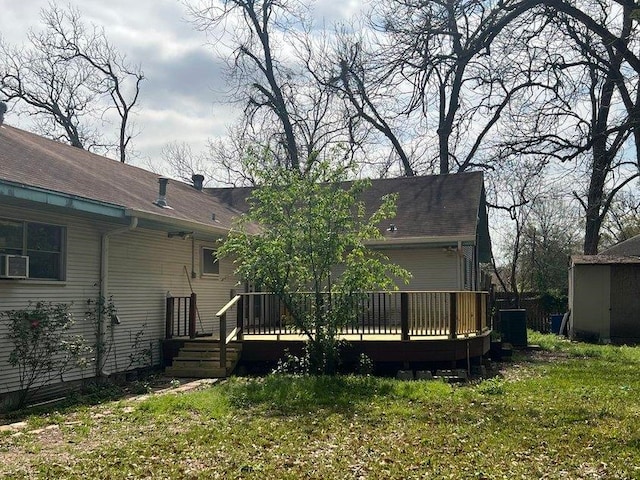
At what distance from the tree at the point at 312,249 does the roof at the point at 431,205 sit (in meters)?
5.29

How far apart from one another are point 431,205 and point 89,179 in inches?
360

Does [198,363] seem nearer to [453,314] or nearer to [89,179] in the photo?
[89,179]

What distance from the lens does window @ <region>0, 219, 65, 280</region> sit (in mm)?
8805

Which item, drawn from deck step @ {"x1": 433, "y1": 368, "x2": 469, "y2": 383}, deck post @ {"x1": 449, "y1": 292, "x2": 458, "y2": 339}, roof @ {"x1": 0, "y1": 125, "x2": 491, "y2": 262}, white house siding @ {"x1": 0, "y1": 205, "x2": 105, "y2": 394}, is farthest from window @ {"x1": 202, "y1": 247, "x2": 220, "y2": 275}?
deck step @ {"x1": 433, "y1": 368, "x2": 469, "y2": 383}

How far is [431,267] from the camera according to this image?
1553 cm

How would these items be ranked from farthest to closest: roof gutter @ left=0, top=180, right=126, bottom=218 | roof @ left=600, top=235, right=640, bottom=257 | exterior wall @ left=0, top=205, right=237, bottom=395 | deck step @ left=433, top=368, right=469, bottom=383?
roof @ left=600, top=235, right=640, bottom=257 < deck step @ left=433, top=368, right=469, bottom=383 < exterior wall @ left=0, top=205, right=237, bottom=395 < roof gutter @ left=0, top=180, right=126, bottom=218

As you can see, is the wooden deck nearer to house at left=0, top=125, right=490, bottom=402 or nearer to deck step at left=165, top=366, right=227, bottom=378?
deck step at left=165, top=366, right=227, bottom=378

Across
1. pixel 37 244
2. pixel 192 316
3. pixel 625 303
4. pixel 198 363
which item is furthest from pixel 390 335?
pixel 625 303

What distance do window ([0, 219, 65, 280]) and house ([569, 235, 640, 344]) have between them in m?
15.1

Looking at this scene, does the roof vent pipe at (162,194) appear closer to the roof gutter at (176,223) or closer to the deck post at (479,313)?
the roof gutter at (176,223)

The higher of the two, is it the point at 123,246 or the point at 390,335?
the point at 123,246

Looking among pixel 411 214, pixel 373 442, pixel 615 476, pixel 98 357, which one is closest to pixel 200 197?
pixel 411 214

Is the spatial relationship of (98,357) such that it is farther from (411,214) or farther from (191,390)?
(411,214)

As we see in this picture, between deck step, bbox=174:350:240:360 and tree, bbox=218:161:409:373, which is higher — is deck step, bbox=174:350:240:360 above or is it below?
below
